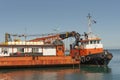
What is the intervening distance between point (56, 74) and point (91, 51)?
1009 cm

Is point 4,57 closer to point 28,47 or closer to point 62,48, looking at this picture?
point 28,47

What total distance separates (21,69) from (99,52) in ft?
42.0

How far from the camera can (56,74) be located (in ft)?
126

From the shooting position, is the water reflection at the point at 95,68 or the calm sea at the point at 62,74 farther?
the water reflection at the point at 95,68

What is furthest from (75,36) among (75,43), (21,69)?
(21,69)

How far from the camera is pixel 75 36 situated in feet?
159

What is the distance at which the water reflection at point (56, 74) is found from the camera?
35.0 metres

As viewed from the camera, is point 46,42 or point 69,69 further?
point 46,42

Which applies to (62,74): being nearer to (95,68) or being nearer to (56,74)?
(56,74)

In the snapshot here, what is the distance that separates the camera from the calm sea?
35.1m

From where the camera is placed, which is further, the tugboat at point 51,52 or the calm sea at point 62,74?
the tugboat at point 51,52

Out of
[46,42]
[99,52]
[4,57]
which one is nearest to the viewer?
[4,57]

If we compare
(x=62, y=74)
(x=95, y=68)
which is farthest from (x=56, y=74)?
(x=95, y=68)

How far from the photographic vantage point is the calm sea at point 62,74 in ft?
115
